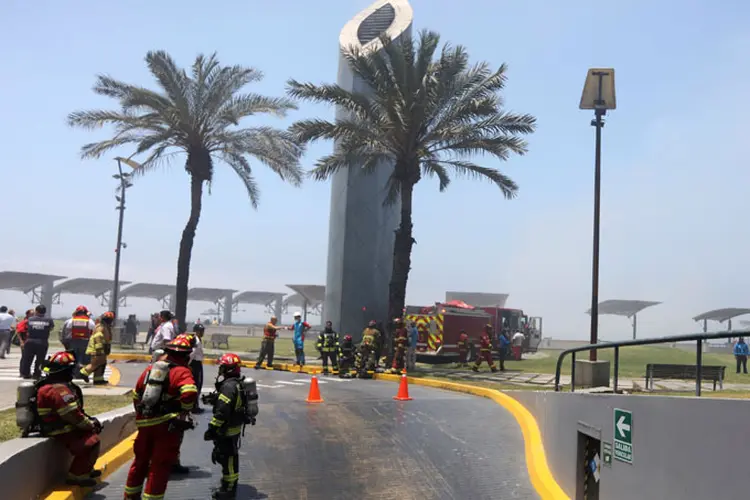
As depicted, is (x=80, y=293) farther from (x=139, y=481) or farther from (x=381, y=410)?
(x=139, y=481)

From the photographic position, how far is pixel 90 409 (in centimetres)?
936

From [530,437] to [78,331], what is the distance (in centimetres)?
886

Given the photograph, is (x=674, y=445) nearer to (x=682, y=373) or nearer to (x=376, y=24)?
(x=682, y=373)

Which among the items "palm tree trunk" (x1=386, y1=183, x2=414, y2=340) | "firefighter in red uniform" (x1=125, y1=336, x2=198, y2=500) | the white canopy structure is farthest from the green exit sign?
the white canopy structure

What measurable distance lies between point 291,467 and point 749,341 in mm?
18216

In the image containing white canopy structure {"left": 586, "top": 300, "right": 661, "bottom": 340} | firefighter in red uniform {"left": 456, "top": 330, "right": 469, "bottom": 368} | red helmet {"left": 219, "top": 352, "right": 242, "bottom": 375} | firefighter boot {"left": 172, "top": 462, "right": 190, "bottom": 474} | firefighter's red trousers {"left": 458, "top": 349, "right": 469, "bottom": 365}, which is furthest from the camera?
white canopy structure {"left": 586, "top": 300, "right": 661, "bottom": 340}

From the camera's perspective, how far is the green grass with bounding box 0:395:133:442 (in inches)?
289

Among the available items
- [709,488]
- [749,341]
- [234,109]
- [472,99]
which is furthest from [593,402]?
[234,109]

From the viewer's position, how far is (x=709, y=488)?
3.96 meters

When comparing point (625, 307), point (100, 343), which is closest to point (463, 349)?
point (100, 343)

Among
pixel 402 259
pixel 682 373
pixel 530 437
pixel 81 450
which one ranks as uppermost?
pixel 402 259

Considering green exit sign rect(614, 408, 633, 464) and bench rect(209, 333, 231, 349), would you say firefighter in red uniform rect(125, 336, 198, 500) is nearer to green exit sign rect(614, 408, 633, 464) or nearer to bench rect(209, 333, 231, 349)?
green exit sign rect(614, 408, 633, 464)

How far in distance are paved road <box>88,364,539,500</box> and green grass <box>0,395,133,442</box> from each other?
4.12ft

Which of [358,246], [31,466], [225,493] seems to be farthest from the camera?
[358,246]
